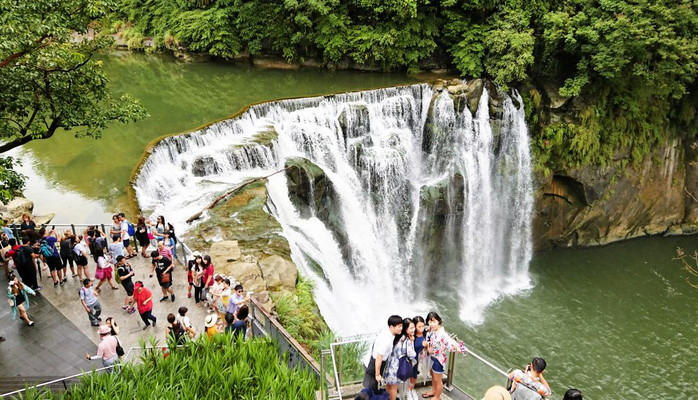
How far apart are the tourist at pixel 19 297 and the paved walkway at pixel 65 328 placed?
0.66 feet

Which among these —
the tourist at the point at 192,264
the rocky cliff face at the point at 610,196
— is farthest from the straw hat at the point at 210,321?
the rocky cliff face at the point at 610,196

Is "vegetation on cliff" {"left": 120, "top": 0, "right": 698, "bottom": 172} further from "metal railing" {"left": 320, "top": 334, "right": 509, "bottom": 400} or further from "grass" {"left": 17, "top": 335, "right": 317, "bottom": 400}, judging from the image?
"grass" {"left": 17, "top": 335, "right": 317, "bottom": 400}

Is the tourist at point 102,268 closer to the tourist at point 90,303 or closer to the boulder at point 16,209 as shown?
the tourist at point 90,303

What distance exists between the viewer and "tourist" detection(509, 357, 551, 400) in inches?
253

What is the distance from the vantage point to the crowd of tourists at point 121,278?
8.81 m

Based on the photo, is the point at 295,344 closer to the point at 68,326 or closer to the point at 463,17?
the point at 68,326

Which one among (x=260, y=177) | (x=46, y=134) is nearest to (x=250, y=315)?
(x=46, y=134)

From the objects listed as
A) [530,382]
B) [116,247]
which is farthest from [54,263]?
[530,382]

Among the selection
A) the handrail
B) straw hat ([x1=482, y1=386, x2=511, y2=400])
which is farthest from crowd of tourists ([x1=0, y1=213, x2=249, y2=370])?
straw hat ([x1=482, y1=386, x2=511, y2=400])

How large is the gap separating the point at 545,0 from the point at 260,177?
1565 centimetres

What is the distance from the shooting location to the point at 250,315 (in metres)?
9.55

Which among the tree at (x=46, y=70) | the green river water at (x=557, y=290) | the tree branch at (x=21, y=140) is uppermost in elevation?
the tree at (x=46, y=70)

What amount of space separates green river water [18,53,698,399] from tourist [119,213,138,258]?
3.24 m

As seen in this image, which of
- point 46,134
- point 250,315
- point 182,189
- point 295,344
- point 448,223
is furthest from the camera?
point 448,223
